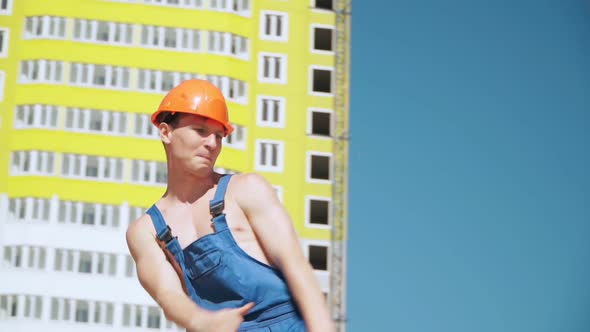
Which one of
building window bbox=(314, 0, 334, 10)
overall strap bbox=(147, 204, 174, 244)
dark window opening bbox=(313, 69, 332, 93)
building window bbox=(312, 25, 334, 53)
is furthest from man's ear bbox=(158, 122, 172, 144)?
building window bbox=(314, 0, 334, 10)

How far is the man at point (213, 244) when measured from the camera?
4770 millimetres

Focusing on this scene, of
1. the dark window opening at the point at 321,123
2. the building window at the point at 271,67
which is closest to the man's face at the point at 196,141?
the building window at the point at 271,67

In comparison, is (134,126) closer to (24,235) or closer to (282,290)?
(24,235)

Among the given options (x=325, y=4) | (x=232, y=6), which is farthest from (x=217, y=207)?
(x=325, y=4)

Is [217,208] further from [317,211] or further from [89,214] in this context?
[317,211]

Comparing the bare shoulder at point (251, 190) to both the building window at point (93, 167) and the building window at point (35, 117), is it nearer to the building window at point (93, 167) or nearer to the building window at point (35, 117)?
the building window at point (93, 167)

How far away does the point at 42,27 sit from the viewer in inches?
2613

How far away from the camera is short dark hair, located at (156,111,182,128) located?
16.6 feet

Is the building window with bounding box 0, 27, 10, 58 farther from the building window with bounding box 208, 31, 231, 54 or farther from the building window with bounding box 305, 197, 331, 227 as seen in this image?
the building window with bounding box 305, 197, 331, 227

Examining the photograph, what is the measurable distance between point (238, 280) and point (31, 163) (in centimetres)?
6217

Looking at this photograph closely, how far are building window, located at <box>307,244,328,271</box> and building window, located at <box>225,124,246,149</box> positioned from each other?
322 inches

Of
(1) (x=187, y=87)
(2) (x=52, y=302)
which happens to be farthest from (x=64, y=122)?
(1) (x=187, y=87)

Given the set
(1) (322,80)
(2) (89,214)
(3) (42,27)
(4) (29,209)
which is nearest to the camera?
(4) (29,209)

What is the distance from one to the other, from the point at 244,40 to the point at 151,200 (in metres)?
12.9
